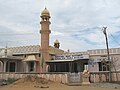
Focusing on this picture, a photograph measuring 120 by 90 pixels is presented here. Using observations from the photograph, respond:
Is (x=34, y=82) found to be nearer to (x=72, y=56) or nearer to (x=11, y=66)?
(x=72, y=56)

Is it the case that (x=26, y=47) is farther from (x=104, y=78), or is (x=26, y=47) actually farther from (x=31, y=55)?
(x=104, y=78)

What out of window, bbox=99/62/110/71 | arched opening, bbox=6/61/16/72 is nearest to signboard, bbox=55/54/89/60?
window, bbox=99/62/110/71

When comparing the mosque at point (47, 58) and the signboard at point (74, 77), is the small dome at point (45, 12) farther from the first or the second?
the signboard at point (74, 77)

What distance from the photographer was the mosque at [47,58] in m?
34.1

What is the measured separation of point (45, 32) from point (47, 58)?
4.77m

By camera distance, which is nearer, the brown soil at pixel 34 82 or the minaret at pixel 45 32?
the brown soil at pixel 34 82

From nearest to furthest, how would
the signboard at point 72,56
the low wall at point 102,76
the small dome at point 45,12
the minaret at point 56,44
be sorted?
the low wall at point 102,76 → the signboard at point 72,56 → the small dome at point 45,12 → the minaret at point 56,44

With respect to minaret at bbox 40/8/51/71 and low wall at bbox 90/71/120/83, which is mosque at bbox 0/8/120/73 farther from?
low wall at bbox 90/71/120/83

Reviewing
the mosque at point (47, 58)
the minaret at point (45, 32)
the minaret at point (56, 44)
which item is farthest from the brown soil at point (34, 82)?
the minaret at point (56, 44)

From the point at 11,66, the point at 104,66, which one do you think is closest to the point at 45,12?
the point at 11,66

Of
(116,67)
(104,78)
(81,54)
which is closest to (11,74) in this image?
(81,54)

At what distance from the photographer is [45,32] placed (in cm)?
3903

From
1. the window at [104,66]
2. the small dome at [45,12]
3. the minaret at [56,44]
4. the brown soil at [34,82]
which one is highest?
the small dome at [45,12]

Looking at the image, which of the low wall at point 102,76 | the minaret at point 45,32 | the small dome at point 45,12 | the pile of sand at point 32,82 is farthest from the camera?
the small dome at point 45,12
